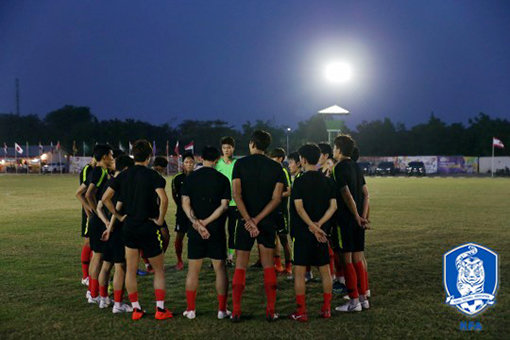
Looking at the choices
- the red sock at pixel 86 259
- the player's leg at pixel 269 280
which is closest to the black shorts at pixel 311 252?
the player's leg at pixel 269 280

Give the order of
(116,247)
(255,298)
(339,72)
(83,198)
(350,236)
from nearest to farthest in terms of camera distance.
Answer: (116,247) < (350,236) < (255,298) < (83,198) < (339,72)

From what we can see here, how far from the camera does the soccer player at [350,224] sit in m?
6.14

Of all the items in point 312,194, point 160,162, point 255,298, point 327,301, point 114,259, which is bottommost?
point 255,298

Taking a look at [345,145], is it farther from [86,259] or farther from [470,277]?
[86,259]

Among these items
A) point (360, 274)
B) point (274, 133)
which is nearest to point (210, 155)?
point (360, 274)

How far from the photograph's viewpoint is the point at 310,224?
5613 mm

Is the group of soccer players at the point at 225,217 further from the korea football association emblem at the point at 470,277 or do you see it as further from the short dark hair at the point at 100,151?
the korea football association emblem at the point at 470,277

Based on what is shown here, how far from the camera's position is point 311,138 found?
104m

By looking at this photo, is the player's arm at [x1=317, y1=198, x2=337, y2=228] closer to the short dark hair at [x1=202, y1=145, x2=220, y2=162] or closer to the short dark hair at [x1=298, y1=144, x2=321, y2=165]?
the short dark hair at [x1=298, y1=144, x2=321, y2=165]

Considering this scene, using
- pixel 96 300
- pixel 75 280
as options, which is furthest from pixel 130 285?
pixel 75 280

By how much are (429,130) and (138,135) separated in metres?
61.4

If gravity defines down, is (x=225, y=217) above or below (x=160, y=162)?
below

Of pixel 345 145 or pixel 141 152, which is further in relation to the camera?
pixel 345 145

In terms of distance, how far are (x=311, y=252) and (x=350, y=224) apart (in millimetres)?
881
